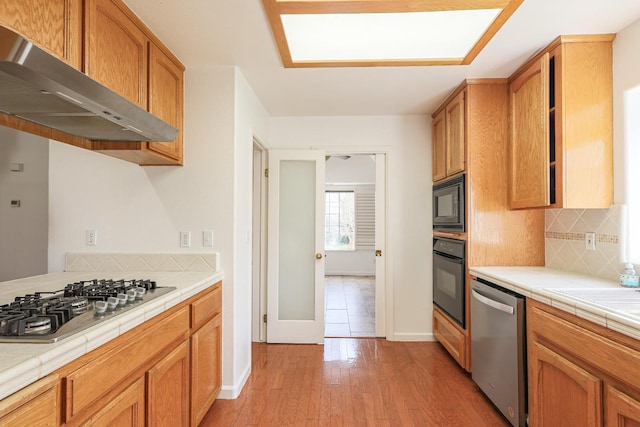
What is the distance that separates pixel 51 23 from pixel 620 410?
2603 mm

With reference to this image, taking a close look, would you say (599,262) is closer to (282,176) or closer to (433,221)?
(433,221)

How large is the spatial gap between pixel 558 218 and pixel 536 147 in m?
0.60

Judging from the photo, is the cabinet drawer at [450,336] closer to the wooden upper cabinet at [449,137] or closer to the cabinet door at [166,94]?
the wooden upper cabinet at [449,137]

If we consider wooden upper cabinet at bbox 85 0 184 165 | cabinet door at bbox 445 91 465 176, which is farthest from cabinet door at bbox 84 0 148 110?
cabinet door at bbox 445 91 465 176

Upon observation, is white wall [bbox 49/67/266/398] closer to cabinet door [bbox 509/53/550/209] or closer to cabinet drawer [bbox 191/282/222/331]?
cabinet drawer [bbox 191/282/222/331]

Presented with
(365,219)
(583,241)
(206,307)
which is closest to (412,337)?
(583,241)

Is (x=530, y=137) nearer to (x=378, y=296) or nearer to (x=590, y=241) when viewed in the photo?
(x=590, y=241)

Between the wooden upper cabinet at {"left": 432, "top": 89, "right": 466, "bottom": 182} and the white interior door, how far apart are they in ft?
3.77

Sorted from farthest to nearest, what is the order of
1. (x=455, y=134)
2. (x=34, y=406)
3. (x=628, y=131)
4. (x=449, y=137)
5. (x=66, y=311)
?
(x=449, y=137) → (x=455, y=134) → (x=628, y=131) → (x=66, y=311) → (x=34, y=406)

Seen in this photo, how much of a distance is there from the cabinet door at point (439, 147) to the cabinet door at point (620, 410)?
6.74 ft

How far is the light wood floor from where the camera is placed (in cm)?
208

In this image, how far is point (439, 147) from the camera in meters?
3.21

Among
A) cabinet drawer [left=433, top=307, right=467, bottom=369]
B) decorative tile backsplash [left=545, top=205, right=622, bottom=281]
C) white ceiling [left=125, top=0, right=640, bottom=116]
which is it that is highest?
white ceiling [left=125, top=0, right=640, bottom=116]

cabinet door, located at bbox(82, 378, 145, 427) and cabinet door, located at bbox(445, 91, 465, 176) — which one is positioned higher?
cabinet door, located at bbox(445, 91, 465, 176)
